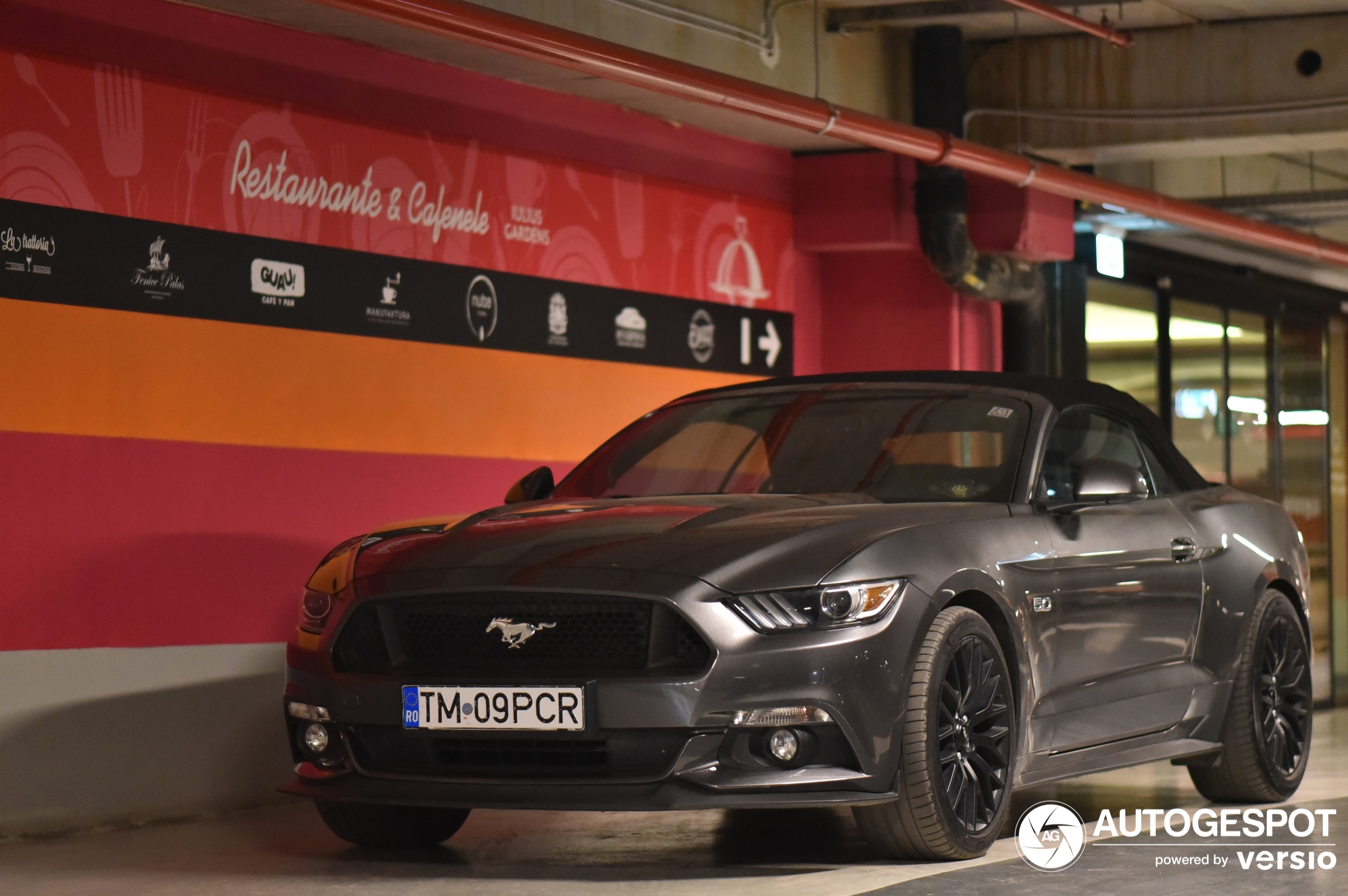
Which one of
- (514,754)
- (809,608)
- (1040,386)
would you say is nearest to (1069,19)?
(1040,386)

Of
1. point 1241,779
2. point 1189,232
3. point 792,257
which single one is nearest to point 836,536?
point 1241,779

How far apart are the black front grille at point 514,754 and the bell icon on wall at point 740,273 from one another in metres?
5.97

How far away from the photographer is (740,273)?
37.0 ft

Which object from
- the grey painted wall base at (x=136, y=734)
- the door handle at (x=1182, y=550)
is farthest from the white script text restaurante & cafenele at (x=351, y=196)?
the door handle at (x=1182, y=550)

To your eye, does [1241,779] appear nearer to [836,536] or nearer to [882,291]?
[836,536]

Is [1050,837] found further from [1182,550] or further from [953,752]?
[1182,550]

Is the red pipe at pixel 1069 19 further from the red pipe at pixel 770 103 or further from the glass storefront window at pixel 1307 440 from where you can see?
the glass storefront window at pixel 1307 440

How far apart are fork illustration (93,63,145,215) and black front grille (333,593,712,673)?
2855mm

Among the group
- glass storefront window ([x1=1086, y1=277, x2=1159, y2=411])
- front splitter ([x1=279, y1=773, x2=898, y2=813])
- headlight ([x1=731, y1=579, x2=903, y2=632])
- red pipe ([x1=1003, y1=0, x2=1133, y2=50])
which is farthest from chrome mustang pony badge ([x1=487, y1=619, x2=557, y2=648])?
glass storefront window ([x1=1086, y1=277, x2=1159, y2=411])

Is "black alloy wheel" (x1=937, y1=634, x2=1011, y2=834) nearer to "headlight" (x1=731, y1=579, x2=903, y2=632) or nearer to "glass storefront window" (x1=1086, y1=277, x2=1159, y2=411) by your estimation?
"headlight" (x1=731, y1=579, x2=903, y2=632)

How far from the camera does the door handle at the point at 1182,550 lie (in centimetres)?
686

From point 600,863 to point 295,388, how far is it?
3200 mm

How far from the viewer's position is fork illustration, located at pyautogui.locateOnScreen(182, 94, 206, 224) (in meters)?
7.83

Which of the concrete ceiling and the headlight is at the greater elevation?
the concrete ceiling
